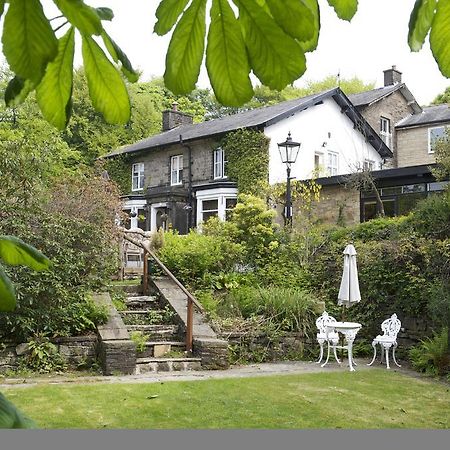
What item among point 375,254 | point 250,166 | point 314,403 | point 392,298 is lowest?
point 314,403

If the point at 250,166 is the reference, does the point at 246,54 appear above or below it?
below

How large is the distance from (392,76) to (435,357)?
79.1 ft

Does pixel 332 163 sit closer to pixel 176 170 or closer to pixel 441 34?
pixel 176 170

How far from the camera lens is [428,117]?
98.5 ft

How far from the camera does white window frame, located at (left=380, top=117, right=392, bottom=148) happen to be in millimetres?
30453

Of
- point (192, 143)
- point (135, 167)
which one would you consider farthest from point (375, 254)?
point (135, 167)

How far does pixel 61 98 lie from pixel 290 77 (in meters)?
0.36

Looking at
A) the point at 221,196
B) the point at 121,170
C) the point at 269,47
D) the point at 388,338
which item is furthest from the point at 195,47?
the point at 121,170

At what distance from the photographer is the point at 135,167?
99.2ft

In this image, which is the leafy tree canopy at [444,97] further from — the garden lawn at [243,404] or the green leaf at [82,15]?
the green leaf at [82,15]

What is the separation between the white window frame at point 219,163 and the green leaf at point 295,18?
961 inches

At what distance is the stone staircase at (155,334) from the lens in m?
10.1

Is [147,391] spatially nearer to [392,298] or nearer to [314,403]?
[314,403]

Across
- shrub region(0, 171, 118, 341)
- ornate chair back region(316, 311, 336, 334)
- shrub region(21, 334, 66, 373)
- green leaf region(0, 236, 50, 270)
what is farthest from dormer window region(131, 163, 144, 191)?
green leaf region(0, 236, 50, 270)
